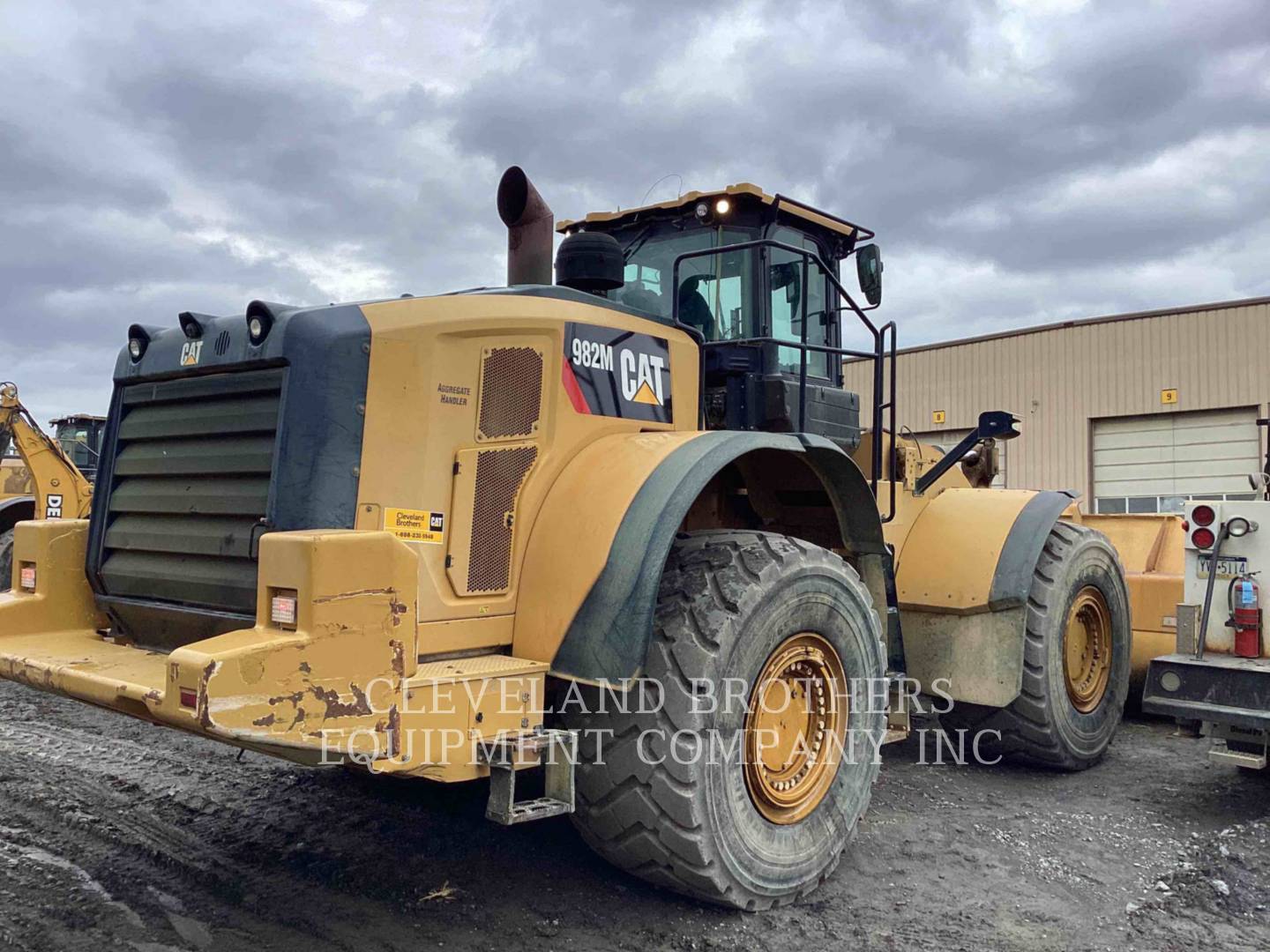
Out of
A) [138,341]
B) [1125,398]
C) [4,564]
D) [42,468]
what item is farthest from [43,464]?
[1125,398]

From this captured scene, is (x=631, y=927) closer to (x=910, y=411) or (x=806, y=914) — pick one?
(x=806, y=914)

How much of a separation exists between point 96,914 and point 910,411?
832 inches

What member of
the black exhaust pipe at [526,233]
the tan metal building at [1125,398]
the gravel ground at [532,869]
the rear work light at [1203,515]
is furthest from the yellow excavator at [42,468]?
the tan metal building at [1125,398]

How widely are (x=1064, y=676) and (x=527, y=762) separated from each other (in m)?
3.69

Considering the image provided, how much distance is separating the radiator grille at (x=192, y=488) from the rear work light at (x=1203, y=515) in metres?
4.82

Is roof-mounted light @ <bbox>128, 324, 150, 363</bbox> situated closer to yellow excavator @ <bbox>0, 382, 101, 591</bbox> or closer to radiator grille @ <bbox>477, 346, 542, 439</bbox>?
radiator grille @ <bbox>477, 346, 542, 439</bbox>

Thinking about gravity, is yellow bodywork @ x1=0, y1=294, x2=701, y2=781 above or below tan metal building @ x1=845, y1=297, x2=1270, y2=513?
below

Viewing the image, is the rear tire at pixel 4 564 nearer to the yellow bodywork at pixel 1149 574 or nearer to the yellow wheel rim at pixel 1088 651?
the yellow wheel rim at pixel 1088 651

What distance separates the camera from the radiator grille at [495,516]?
3.56 metres

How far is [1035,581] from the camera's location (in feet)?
18.5

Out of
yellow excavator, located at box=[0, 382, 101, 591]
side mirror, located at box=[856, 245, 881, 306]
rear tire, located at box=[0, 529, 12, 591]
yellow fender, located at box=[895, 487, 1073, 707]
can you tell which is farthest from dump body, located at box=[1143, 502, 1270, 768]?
yellow excavator, located at box=[0, 382, 101, 591]

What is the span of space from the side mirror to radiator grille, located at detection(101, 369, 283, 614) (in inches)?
125

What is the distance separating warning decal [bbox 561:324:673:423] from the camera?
387 cm

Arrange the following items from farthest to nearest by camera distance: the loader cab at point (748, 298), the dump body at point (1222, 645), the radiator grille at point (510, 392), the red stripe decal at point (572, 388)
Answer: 1. the dump body at point (1222, 645)
2. the loader cab at point (748, 298)
3. the red stripe decal at point (572, 388)
4. the radiator grille at point (510, 392)
